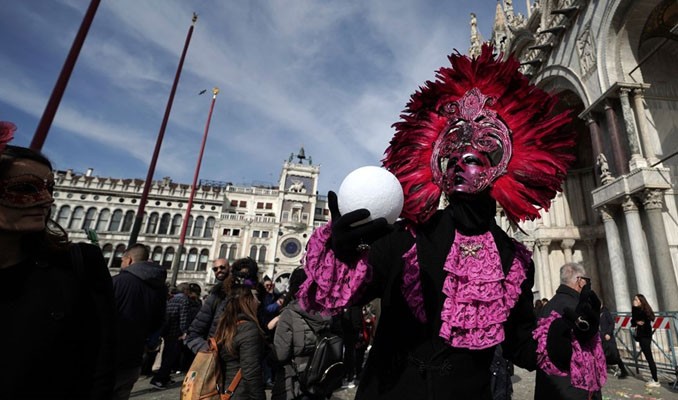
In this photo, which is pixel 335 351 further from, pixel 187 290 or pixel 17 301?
pixel 187 290

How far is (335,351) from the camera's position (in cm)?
317

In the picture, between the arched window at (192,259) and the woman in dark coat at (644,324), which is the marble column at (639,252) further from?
the arched window at (192,259)

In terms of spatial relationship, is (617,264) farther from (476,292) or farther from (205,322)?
(205,322)

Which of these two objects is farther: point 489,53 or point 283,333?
point 283,333

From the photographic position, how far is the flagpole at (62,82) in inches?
197

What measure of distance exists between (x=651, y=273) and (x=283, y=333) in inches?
335

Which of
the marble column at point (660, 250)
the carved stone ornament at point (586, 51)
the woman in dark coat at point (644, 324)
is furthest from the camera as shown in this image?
the carved stone ornament at point (586, 51)

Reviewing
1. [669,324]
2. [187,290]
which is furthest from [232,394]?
[669,324]

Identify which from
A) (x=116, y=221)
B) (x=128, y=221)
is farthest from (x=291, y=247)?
(x=116, y=221)

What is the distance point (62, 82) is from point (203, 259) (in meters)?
37.1

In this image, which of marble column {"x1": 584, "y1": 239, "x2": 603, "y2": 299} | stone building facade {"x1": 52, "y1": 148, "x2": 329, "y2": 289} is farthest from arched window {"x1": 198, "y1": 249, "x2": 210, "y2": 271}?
marble column {"x1": 584, "y1": 239, "x2": 603, "y2": 299}

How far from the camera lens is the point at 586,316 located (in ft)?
4.76

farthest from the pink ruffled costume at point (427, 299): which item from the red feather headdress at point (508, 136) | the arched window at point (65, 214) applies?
the arched window at point (65, 214)

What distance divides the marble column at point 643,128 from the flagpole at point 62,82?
12.3 m
